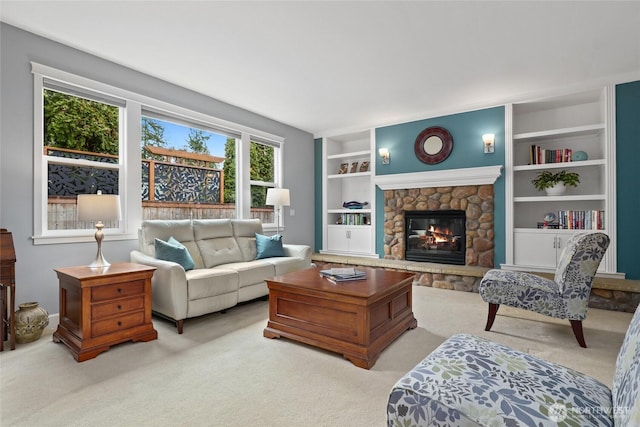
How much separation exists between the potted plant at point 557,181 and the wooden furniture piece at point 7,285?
5.58 m

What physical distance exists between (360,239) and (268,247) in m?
2.10

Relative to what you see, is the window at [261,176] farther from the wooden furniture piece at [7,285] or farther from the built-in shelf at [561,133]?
the built-in shelf at [561,133]

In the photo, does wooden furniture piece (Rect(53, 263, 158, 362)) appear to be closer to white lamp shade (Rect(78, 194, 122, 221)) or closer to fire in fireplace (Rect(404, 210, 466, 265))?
white lamp shade (Rect(78, 194, 122, 221))

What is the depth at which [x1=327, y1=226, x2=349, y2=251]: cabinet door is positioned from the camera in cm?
597

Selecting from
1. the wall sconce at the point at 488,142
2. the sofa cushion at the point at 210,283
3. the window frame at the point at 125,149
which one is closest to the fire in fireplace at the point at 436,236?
the wall sconce at the point at 488,142

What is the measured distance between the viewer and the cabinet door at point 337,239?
5973 mm

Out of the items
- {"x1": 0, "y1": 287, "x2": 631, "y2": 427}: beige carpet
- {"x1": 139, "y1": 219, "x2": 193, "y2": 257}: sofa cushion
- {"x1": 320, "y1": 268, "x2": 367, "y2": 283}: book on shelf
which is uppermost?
{"x1": 139, "y1": 219, "x2": 193, "y2": 257}: sofa cushion

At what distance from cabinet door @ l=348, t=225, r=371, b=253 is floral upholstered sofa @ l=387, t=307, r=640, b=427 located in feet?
14.4

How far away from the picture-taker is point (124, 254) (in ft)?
11.3

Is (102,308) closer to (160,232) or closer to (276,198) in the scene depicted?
(160,232)

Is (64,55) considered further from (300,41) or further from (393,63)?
(393,63)

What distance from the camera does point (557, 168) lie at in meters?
4.40

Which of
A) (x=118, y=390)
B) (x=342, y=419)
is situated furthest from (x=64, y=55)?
(x=342, y=419)

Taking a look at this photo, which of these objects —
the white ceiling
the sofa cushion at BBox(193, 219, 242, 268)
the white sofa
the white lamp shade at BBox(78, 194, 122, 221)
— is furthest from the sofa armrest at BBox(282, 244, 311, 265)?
the white lamp shade at BBox(78, 194, 122, 221)
